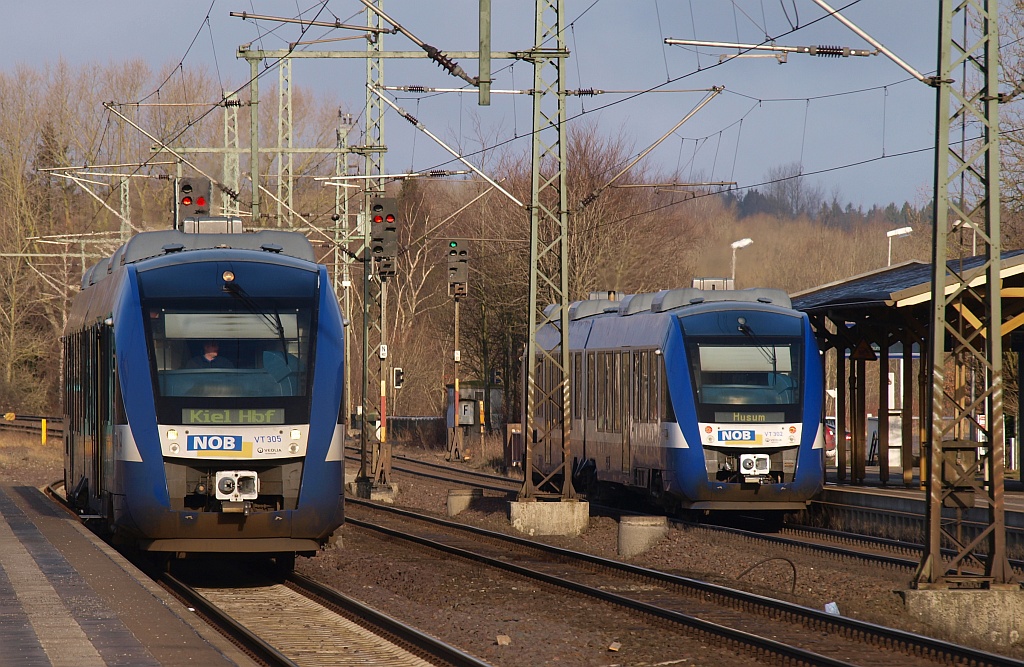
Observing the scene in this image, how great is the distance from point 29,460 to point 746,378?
25.1 m

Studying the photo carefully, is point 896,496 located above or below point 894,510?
above

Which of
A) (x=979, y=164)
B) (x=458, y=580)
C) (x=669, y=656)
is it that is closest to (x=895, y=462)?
(x=979, y=164)

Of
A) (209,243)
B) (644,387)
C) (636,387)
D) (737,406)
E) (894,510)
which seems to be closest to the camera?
(209,243)

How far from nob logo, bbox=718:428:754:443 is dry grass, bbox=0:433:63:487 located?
674 inches

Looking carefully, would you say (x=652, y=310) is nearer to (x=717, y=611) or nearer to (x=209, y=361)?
(x=717, y=611)

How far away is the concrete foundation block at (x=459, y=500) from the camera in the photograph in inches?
1004

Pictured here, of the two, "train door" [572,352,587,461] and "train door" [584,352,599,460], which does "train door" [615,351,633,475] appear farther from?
"train door" [572,352,587,461]

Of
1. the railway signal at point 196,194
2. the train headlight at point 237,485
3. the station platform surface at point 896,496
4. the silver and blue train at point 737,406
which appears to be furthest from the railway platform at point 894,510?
the railway signal at point 196,194

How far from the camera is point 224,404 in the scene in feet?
43.2

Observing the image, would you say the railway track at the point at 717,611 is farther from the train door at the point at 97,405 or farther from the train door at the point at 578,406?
the train door at the point at 578,406

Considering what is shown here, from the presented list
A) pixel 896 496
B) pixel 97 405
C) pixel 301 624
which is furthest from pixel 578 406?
pixel 301 624

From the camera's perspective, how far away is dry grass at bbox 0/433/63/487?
34.5 metres

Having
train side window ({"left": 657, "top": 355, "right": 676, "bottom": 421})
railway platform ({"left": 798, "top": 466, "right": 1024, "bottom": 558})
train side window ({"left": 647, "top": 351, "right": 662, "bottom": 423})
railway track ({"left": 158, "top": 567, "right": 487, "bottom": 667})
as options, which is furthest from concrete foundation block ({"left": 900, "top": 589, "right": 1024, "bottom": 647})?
train side window ({"left": 647, "top": 351, "right": 662, "bottom": 423})

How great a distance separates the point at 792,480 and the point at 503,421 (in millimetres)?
29127
